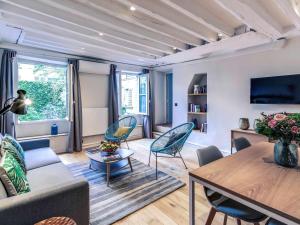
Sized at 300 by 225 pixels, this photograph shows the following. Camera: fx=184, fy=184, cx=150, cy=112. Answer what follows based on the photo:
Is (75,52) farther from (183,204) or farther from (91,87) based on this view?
(183,204)

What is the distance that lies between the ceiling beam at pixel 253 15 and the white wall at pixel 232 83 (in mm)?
681

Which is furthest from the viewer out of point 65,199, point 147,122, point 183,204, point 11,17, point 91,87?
point 147,122

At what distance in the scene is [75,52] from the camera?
413cm

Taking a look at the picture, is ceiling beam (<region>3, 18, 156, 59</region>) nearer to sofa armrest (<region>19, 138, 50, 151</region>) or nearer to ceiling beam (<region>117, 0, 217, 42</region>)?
ceiling beam (<region>117, 0, 217, 42</region>)

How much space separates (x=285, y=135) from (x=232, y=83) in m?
2.84

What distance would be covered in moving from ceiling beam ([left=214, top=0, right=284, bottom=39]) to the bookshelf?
207 cm

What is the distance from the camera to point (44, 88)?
430 cm

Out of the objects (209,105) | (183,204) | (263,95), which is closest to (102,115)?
(209,105)

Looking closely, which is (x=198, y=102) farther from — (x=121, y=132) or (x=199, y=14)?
(x=199, y=14)

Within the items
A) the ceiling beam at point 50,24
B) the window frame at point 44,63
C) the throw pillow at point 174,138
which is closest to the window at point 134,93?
the window frame at point 44,63

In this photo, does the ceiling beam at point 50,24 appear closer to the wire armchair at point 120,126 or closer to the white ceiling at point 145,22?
the white ceiling at point 145,22

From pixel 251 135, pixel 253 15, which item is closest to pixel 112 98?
pixel 251 135

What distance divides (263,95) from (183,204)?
260cm

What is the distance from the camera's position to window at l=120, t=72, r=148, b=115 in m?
5.69
